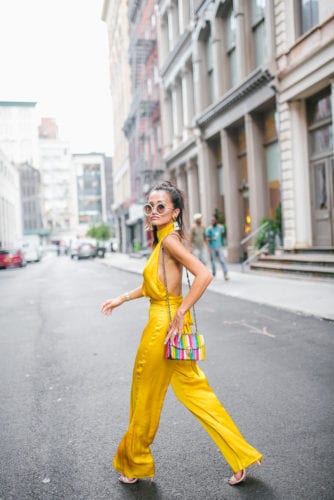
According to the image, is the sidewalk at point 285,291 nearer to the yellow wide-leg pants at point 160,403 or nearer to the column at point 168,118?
the yellow wide-leg pants at point 160,403

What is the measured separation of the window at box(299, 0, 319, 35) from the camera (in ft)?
45.4

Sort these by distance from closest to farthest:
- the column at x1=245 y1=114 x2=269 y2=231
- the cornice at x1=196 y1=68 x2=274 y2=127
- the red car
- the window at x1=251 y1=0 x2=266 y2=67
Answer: the cornice at x1=196 y1=68 x2=274 y2=127
the window at x1=251 y1=0 x2=266 y2=67
the column at x1=245 y1=114 x2=269 y2=231
the red car

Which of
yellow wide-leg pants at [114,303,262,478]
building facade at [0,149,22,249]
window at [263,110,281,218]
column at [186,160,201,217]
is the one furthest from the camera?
building facade at [0,149,22,249]

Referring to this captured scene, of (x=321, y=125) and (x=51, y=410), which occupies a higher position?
(x=321, y=125)

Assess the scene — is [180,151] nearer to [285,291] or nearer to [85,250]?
[285,291]

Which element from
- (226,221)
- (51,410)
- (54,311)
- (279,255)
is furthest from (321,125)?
(51,410)

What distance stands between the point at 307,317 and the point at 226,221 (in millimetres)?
13299

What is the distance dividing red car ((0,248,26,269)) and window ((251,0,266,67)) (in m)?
23.2

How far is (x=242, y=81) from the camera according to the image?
1778cm

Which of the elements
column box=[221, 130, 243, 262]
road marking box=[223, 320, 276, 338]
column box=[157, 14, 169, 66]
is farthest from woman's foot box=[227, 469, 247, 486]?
column box=[157, 14, 169, 66]

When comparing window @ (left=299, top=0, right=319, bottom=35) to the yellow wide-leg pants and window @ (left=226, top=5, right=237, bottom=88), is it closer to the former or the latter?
window @ (left=226, top=5, right=237, bottom=88)

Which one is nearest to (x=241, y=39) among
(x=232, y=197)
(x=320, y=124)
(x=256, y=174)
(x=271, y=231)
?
(x=256, y=174)

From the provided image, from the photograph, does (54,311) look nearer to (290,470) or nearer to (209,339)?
(209,339)

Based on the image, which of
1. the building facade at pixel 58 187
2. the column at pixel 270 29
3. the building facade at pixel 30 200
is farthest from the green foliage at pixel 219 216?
the building facade at pixel 58 187
